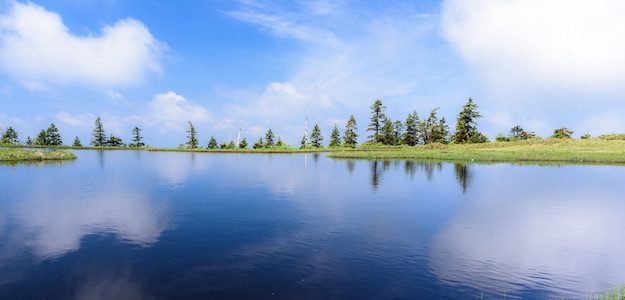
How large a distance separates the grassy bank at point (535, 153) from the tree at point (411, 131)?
65.6ft

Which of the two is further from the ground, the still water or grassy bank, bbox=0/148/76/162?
grassy bank, bbox=0/148/76/162

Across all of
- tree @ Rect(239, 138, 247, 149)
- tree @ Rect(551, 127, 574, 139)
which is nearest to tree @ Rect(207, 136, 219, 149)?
tree @ Rect(239, 138, 247, 149)

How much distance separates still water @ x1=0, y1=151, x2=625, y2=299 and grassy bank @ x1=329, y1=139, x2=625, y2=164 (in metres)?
42.4

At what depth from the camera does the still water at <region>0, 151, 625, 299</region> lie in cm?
1209

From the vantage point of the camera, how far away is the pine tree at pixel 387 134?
116 m

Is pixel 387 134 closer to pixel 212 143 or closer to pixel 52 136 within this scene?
pixel 212 143

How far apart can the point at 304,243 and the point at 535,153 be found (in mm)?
75272

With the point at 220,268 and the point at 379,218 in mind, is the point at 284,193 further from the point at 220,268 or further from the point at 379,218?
the point at 220,268

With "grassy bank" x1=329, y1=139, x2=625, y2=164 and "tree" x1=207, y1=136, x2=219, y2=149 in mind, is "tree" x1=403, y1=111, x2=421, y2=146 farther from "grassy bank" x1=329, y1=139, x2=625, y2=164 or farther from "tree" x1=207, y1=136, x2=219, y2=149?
"tree" x1=207, y1=136, x2=219, y2=149

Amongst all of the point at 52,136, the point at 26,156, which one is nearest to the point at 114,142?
the point at 52,136

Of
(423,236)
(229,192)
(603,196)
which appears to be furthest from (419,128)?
(423,236)

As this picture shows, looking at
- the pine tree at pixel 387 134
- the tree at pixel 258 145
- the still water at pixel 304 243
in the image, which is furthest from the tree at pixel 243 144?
the still water at pixel 304 243

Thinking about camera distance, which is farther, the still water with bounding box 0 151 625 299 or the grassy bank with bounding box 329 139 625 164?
the grassy bank with bounding box 329 139 625 164

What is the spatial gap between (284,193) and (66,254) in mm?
17989
